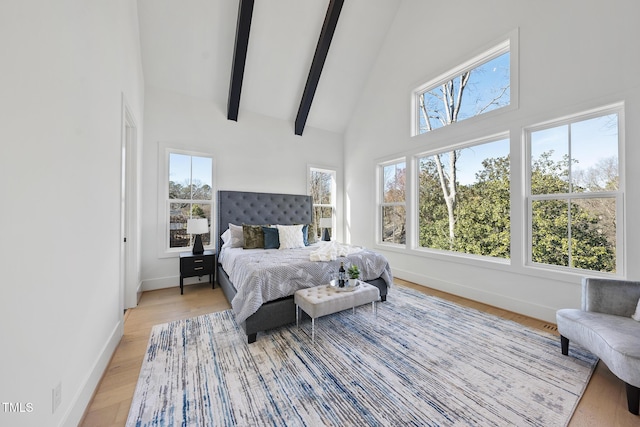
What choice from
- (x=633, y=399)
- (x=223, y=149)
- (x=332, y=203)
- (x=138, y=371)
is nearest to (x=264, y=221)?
(x=223, y=149)

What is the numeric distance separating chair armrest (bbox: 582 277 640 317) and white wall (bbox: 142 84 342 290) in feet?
14.5

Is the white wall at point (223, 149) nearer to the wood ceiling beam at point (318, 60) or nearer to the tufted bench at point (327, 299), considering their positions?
the wood ceiling beam at point (318, 60)

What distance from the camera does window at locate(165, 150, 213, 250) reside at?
13.6ft

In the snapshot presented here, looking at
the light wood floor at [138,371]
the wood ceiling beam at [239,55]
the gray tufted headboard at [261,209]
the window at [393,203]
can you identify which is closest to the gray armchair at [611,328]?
the light wood floor at [138,371]

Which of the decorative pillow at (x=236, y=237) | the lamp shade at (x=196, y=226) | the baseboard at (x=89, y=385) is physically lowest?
the baseboard at (x=89, y=385)

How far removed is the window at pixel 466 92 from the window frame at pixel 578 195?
662mm

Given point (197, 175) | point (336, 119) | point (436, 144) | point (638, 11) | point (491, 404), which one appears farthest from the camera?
point (336, 119)

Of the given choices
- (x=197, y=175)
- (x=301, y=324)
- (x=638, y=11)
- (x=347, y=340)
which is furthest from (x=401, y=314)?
(x=197, y=175)

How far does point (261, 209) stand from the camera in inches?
187

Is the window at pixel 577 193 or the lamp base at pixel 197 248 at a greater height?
the window at pixel 577 193

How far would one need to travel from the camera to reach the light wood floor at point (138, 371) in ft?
4.92

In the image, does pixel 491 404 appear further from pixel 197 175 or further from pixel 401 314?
pixel 197 175

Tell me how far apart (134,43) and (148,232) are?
2.65m

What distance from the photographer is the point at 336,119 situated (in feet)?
18.5
